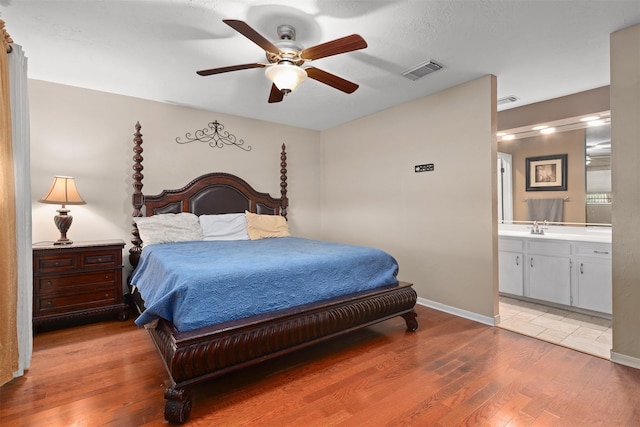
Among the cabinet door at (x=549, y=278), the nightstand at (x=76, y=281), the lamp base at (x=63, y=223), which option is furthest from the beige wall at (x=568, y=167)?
the lamp base at (x=63, y=223)

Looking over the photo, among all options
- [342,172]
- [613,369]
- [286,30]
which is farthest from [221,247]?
[613,369]

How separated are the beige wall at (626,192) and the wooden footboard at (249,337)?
174cm

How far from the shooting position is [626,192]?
2.33 m

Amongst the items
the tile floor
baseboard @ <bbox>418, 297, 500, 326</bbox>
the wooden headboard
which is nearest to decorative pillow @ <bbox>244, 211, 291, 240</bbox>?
the wooden headboard

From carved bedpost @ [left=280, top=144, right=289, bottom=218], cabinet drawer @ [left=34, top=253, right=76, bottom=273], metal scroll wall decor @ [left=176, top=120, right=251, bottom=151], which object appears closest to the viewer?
cabinet drawer @ [left=34, top=253, right=76, bottom=273]

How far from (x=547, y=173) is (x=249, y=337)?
13.5 feet

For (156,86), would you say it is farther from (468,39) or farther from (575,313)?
(575,313)

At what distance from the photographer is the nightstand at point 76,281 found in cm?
288

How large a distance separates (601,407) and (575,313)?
2.00 m

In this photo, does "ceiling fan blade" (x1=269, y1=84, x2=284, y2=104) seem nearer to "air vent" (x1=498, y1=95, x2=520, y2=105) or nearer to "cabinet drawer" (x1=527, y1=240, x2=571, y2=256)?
"air vent" (x1=498, y1=95, x2=520, y2=105)

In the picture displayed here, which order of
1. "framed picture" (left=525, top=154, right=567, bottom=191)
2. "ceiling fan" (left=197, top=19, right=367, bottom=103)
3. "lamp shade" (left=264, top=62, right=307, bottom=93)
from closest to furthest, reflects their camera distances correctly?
"ceiling fan" (left=197, top=19, right=367, bottom=103) → "lamp shade" (left=264, top=62, right=307, bottom=93) → "framed picture" (left=525, top=154, right=567, bottom=191)

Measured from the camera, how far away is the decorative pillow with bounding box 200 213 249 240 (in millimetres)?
3943

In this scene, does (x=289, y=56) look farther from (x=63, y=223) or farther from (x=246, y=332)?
(x=63, y=223)

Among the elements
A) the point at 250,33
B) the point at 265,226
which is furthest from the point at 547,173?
the point at 250,33
